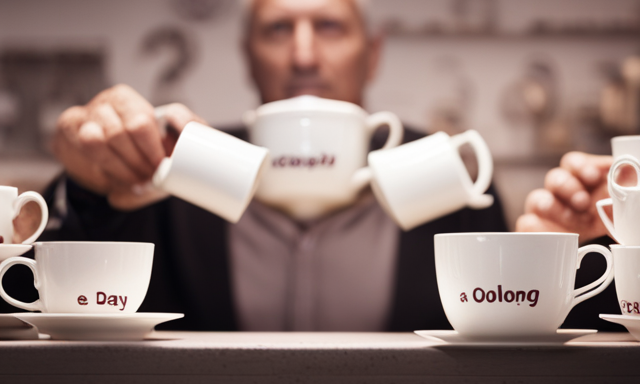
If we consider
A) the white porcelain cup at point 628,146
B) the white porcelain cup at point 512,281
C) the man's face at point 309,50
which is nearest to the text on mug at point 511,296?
the white porcelain cup at point 512,281

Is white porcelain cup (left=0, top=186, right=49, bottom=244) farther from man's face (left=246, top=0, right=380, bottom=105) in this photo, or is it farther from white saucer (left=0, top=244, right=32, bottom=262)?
man's face (left=246, top=0, right=380, bottom=105)

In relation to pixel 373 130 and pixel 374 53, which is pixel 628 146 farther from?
pixel 374 53

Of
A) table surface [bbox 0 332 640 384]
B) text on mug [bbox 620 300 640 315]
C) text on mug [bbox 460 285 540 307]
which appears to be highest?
text on mug [bbox 460 285 540 307]

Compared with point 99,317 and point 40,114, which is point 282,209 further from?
point 40,114

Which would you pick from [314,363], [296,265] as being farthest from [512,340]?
[296,265]

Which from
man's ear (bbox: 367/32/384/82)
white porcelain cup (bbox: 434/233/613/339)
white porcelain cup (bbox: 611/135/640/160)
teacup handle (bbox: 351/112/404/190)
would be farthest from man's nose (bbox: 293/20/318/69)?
white porcelain cup (bbox: 434/233/613/339)

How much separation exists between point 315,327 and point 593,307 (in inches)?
28.3

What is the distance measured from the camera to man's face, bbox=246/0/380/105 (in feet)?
5.54

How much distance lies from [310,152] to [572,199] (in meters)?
0.35

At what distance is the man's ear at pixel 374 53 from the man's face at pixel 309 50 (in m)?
0.09

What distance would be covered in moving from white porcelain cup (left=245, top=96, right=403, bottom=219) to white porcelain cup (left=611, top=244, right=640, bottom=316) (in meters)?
0.33

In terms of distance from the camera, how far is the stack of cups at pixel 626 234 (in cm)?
56

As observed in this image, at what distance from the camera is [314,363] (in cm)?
47

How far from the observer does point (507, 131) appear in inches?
88.7
